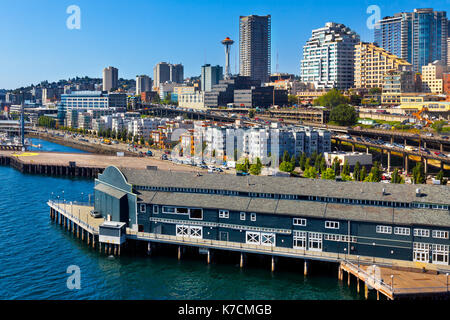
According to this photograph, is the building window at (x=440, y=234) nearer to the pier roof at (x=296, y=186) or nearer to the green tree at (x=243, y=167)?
the pier roof at (x=296, y=186)

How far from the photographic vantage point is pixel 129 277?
49.2 meters

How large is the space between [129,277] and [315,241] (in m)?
17.7

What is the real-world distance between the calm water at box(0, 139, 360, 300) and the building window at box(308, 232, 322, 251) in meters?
2.63

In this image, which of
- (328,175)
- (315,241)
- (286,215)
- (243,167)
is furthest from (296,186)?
(243,167)

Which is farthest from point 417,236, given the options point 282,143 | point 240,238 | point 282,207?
point 282,143

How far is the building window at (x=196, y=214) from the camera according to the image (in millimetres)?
53875

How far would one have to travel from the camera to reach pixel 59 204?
2756 inches

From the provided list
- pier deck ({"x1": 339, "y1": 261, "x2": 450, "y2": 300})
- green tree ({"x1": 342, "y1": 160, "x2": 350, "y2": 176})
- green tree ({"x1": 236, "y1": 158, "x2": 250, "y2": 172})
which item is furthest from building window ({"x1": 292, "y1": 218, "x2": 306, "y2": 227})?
green tree ({"x1": 236, "y1": 158, "x2": 250, "y2": 172})

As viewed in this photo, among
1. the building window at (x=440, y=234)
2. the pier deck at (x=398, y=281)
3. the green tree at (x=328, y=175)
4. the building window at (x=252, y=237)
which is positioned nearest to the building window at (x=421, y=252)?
the building window at (x=440, y=234)

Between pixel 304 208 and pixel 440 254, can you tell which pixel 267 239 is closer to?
pixel 304 208

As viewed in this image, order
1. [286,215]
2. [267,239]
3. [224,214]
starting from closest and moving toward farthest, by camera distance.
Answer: [286,215] < [267,239] < [224,214]

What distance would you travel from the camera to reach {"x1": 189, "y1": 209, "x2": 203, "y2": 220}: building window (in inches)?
2121
